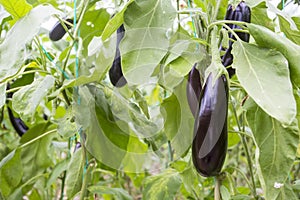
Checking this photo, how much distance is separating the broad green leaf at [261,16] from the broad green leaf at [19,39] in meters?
0.32

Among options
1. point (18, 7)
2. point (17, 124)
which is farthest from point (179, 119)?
point (17, 124)

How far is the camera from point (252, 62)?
57cm

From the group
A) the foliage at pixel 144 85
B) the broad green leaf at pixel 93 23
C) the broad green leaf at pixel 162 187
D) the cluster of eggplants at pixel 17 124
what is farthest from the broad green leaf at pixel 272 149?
the cluster of eggplants at pixel 17 124

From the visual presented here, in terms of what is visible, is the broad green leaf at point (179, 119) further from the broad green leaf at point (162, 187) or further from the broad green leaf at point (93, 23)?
the broad green leaf at point (93, 23)

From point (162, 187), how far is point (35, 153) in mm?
332

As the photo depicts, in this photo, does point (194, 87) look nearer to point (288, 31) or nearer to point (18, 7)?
point (288, 31)

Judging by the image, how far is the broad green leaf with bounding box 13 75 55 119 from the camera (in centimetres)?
72

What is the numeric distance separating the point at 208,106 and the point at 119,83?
0.59ft

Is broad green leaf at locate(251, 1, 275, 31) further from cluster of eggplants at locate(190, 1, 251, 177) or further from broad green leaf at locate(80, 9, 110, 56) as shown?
broad green leaf at locate(80, 9, 110, 56)

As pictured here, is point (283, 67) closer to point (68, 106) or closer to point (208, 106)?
point (208, 106)

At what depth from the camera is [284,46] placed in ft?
1.85

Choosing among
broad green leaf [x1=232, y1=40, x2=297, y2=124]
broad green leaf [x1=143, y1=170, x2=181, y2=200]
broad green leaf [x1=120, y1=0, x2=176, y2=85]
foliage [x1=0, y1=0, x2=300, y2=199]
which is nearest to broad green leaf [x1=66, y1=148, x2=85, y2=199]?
foliage [x1=0, y1=0, x2=300, y2=199]

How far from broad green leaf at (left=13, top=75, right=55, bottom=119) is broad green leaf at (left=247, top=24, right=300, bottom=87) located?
1.09ft

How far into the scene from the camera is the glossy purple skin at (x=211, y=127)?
58cm
